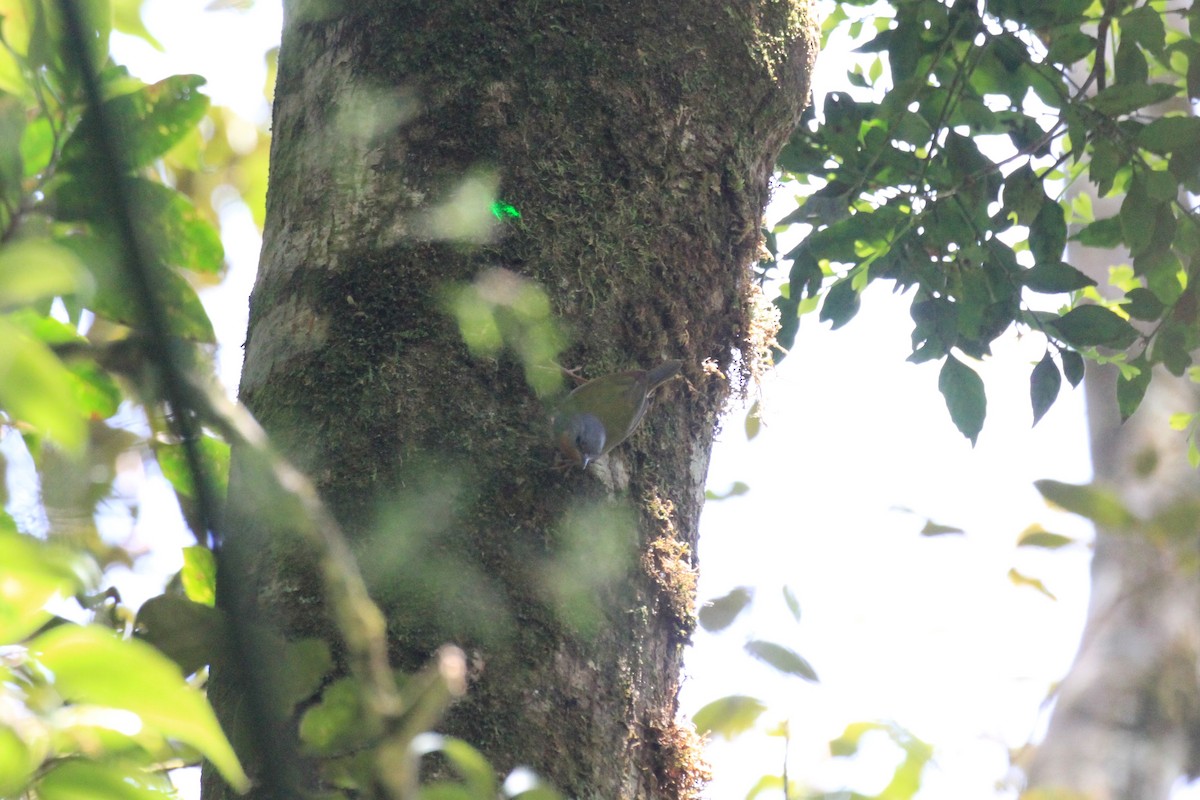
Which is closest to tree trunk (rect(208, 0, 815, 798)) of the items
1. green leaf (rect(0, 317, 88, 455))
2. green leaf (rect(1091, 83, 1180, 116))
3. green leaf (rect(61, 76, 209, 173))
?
green leaf (rect(61, 76, 209, 173))

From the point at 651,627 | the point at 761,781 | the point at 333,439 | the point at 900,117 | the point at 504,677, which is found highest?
the point at 900,117

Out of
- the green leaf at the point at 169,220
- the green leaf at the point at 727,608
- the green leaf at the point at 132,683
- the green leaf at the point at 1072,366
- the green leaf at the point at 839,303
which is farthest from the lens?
the green leaf at the point at 839,303

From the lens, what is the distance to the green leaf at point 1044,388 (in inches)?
100

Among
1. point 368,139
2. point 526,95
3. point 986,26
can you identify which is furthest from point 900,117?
point 368,139

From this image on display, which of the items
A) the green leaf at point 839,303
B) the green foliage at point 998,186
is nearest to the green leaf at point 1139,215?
the green foliage at point 998,186

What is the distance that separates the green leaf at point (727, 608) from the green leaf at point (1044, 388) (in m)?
1.44

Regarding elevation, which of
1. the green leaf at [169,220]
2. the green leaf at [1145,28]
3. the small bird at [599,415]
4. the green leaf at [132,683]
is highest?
the green leaf at [1145,28]

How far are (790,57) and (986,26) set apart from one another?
0.83 m

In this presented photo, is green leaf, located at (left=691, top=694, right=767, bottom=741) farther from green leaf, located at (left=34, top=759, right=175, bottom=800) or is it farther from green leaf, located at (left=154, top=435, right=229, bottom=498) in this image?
green leaf, located at (left=34, top=759, right=175, bottom=800)

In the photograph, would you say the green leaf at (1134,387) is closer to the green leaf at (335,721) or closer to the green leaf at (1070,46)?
the green leaf at (1070,46)

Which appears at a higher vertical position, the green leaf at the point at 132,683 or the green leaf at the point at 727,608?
the green leaf at the point at 727,608

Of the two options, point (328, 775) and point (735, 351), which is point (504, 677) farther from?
point (735, 351)

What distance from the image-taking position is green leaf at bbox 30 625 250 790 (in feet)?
1.70

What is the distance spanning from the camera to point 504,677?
1.39 metres
